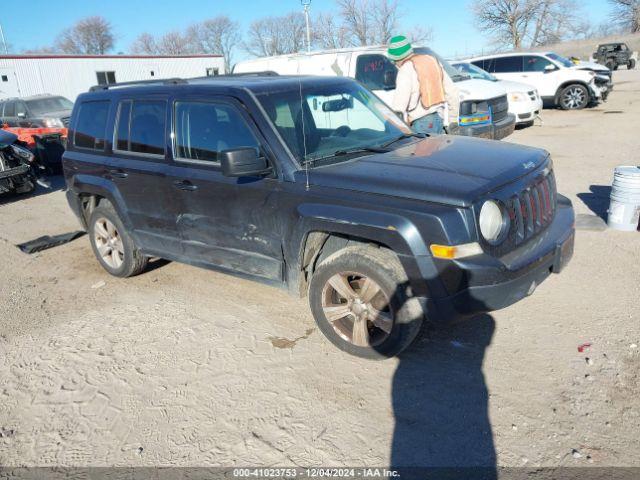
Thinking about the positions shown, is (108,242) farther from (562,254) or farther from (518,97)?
(518,97)

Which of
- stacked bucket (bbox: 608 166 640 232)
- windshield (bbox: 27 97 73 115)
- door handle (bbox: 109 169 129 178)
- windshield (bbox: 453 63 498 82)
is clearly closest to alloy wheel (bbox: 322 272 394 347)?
door handle (bbox: 109 169 129 178)

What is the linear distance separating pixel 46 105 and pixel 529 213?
1518 cm

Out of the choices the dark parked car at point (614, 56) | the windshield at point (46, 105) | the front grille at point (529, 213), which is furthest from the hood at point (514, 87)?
the dark parked car at point (614, 56)

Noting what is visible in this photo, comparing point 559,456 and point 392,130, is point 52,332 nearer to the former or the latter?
point 392,130

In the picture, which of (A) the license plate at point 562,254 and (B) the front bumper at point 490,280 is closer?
(B) the front bumper at point 490,280

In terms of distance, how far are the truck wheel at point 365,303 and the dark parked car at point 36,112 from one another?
12.0 meters

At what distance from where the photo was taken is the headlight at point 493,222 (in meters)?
3.16

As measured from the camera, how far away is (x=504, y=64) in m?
17.0

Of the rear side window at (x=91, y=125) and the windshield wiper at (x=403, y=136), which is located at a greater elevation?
the rear side window at (x=91, y=125)

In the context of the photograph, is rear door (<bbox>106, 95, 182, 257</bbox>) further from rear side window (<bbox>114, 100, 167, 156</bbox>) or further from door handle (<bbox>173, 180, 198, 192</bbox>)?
door handle (<bbox>173, 180, 198, 192</bbox>)

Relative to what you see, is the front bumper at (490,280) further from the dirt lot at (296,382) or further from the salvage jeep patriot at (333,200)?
the dirt lot at (296,382)

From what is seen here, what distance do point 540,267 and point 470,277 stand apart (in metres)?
0.64

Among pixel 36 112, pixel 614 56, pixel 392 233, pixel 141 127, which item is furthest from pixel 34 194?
pixel 614 56

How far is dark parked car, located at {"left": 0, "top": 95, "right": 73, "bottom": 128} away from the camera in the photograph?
13430mm
